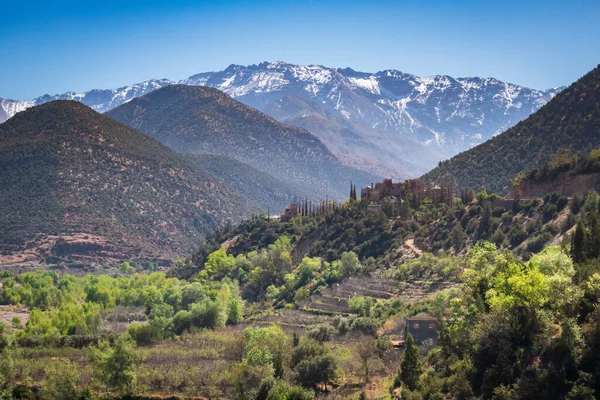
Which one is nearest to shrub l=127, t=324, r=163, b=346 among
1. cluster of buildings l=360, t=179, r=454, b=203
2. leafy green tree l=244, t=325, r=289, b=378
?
leafy green tree l=244, t=325, r=289, b=378

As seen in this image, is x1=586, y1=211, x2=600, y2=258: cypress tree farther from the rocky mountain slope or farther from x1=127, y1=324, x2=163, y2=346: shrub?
the rocky mountain slope

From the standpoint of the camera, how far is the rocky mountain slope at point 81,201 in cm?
16675

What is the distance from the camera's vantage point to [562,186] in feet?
299

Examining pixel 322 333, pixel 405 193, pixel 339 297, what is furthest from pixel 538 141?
pixel 322 333

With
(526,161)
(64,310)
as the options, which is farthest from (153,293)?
(526,161)

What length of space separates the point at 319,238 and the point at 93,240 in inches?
2584

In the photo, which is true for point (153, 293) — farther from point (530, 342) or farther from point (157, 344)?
point (530, 342)

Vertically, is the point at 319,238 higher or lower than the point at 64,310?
higher

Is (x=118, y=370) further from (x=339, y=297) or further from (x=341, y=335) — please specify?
(x=339, y=297)

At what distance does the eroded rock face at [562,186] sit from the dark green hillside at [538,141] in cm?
1893

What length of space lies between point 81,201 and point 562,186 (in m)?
113

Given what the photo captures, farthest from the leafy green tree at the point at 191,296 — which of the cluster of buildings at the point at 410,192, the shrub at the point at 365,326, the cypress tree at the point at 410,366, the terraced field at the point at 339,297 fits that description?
the cypress tree at the point at 410,366

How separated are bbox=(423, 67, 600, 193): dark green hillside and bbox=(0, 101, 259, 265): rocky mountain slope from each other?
67.0m

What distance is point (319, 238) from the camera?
119 meters
